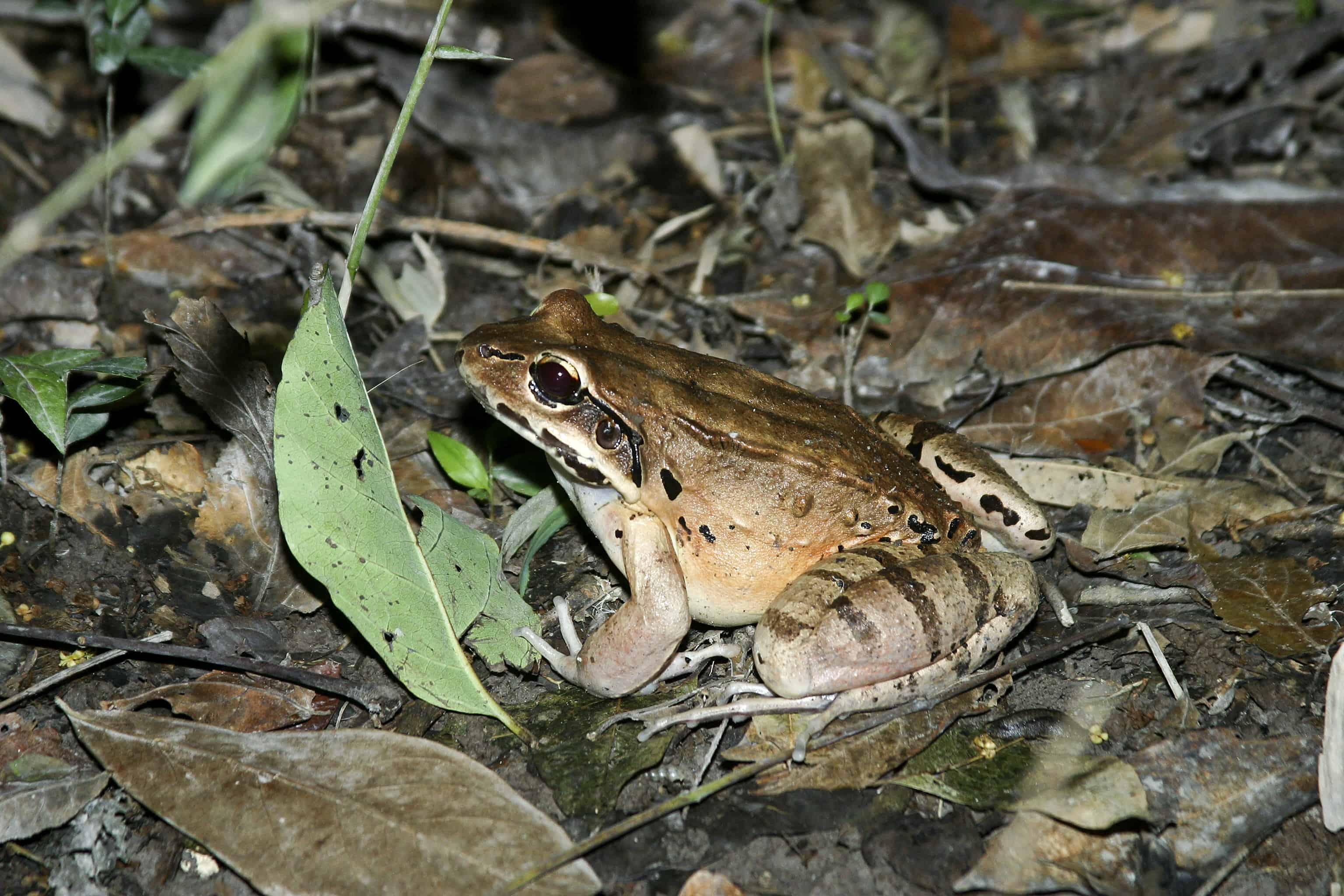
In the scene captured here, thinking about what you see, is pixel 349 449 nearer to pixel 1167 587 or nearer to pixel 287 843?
pixel 287 843

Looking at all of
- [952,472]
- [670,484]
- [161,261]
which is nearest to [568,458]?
[670,484]

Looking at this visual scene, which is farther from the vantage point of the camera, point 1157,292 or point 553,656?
point 1157,292

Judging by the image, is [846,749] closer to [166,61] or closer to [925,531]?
[925,531]

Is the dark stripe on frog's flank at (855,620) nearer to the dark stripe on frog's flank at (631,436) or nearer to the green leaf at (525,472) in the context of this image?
the dark stripe on frog's flank at (631,436)

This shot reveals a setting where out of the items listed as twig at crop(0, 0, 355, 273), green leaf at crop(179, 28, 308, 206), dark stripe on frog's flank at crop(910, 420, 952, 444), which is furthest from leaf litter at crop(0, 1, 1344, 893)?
twig at crop(0, 0, 355, 273)

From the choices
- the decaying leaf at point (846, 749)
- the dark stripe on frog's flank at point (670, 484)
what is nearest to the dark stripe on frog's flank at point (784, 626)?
the decaying leaf at point (846, 749)

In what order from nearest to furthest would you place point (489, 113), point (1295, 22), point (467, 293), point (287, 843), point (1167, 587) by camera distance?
point (287, 843)
point (1167, 587)
point (467, 293)
point (489, 113)
point (1295, 22)

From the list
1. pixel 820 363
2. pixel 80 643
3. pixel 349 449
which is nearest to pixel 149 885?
pixel 80 643
